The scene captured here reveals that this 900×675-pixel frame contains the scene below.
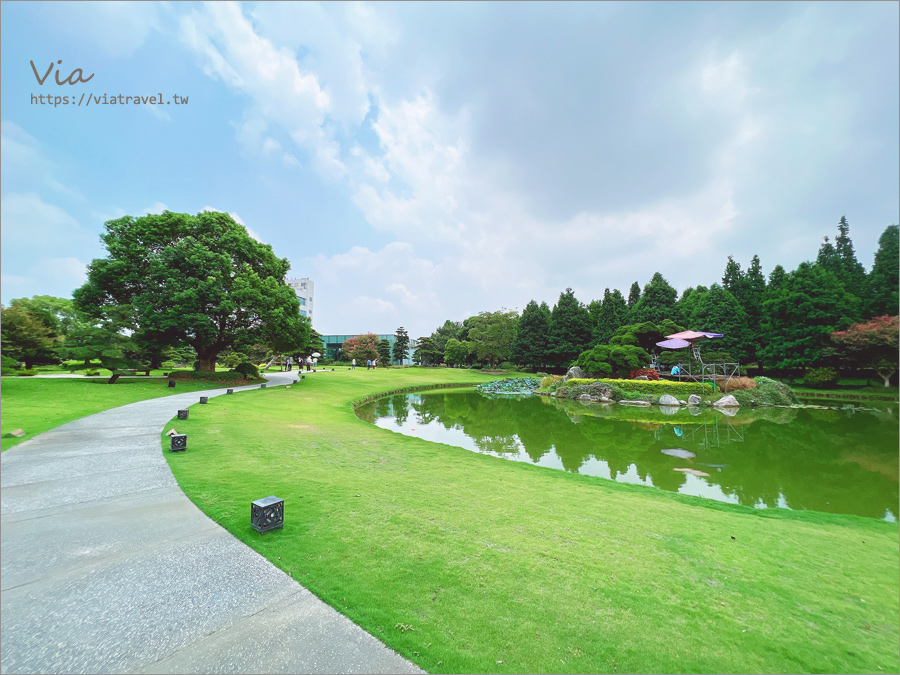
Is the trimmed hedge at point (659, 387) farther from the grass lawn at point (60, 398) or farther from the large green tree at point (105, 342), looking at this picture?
the large green tree at point (105, 342)

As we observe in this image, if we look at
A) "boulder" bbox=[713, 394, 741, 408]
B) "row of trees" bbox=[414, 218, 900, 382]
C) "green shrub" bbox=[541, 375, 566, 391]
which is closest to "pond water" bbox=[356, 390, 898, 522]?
"boulder" bbox=[713, 394, 741, 408]

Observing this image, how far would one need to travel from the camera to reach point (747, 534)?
4523mm

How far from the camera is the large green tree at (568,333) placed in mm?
37281

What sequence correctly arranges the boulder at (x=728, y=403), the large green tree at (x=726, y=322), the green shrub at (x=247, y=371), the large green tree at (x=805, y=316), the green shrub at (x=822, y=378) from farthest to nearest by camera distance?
the large green tree at (x=726, y=322)
the green shrub at (x=247, y=371)
the green shrub at (x=822, y=378)
the boulder at (x=728, y=403)
the large green tree at (x=805, y=316)

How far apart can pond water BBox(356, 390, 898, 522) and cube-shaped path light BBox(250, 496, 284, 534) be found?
A: 6713 millimetres

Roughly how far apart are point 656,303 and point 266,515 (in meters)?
37.6

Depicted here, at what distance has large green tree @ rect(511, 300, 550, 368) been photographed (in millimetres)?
38947

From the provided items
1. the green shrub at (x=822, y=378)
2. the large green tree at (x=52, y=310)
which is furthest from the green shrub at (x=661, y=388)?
the large green tree at (x=52, y=310)

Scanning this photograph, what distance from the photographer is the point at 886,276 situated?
8766mm

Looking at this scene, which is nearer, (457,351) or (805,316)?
(805,316)

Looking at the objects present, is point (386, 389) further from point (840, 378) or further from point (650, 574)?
point (840, 378)

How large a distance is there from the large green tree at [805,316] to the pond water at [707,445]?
4.01 m

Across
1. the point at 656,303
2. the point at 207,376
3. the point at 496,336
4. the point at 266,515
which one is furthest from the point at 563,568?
the point at 496,336

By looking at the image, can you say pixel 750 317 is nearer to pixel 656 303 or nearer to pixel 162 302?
pixel 656 303
